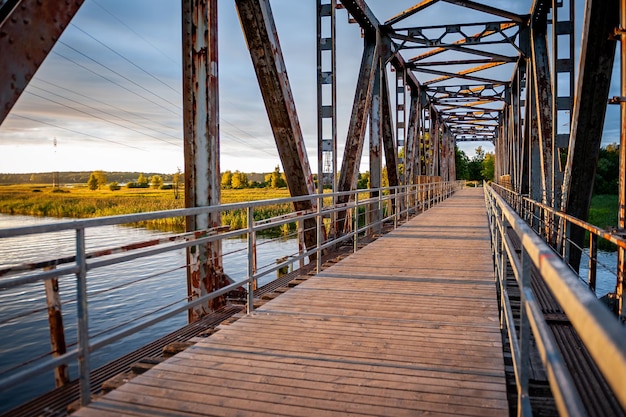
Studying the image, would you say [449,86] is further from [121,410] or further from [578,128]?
[121,410]

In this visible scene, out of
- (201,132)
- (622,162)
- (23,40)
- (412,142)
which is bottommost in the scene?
(622,162)

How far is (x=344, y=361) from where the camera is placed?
140 inches

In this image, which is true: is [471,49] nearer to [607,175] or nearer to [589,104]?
[589,104]

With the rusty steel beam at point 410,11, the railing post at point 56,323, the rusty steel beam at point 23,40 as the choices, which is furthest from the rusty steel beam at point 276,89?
the rusty steel beam at point 410,11

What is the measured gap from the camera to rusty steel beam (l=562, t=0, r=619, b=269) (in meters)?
6.55

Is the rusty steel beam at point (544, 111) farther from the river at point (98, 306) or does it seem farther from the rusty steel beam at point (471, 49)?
the river at point (98, 306)

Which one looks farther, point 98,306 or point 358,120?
point 358,120

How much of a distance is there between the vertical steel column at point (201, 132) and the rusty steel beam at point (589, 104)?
15.7 ft

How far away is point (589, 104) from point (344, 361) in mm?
6128

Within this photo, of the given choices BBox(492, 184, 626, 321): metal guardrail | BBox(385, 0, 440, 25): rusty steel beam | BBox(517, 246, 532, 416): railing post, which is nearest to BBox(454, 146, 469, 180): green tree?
BBox(385, 0, 440, 25): rusty steel beam

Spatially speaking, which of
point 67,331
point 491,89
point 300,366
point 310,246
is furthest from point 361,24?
point 491,89

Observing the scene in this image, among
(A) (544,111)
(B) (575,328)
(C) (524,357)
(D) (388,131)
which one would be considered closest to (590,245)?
(C) (524,357)

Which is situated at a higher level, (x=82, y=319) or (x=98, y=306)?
(x=82, y=319)

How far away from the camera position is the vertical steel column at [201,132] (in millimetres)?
5604
